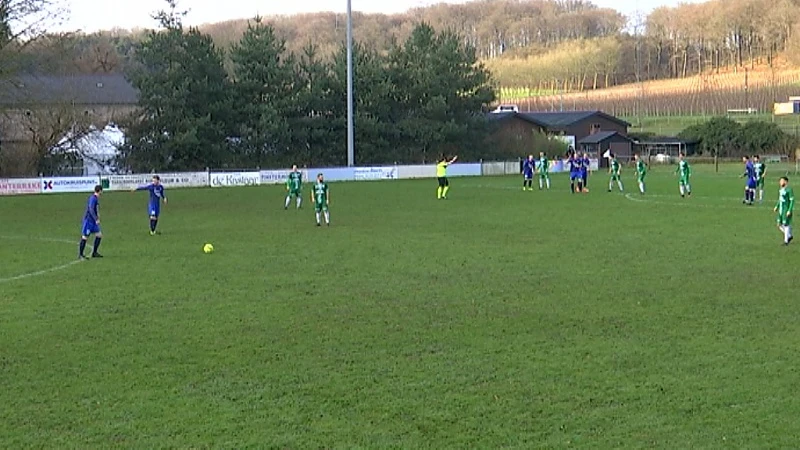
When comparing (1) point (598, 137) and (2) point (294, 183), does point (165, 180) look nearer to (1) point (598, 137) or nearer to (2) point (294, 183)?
(2) point (294, 183)

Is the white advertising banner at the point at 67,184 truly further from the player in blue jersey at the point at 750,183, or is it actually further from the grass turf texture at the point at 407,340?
the player in blue jersey at the point at 750,183

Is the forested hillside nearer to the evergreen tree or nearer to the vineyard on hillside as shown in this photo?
the vineyard on hillside

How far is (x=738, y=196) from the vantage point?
123ft

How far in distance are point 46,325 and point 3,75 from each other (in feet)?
112

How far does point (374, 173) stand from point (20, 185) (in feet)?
64.5

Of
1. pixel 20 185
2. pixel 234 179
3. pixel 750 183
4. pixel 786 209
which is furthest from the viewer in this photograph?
pixel 234 179

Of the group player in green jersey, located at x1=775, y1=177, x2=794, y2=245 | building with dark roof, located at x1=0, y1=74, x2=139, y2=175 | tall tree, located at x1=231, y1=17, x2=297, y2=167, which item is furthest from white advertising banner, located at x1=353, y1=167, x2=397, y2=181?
player in green jersey, located at x1=775, y1=177, x2=794, y2=245

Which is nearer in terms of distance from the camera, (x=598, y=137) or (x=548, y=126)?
(x=598, y=137)

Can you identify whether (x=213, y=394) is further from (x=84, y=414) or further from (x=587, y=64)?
(x=587, y=64)

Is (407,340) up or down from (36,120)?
down

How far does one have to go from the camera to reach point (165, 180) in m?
51.9

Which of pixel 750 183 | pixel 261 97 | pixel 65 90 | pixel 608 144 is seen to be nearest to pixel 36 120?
pixel 65 90

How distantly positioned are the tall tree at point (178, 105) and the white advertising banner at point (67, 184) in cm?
969

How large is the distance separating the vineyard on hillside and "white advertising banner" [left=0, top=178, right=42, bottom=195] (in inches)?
3169
